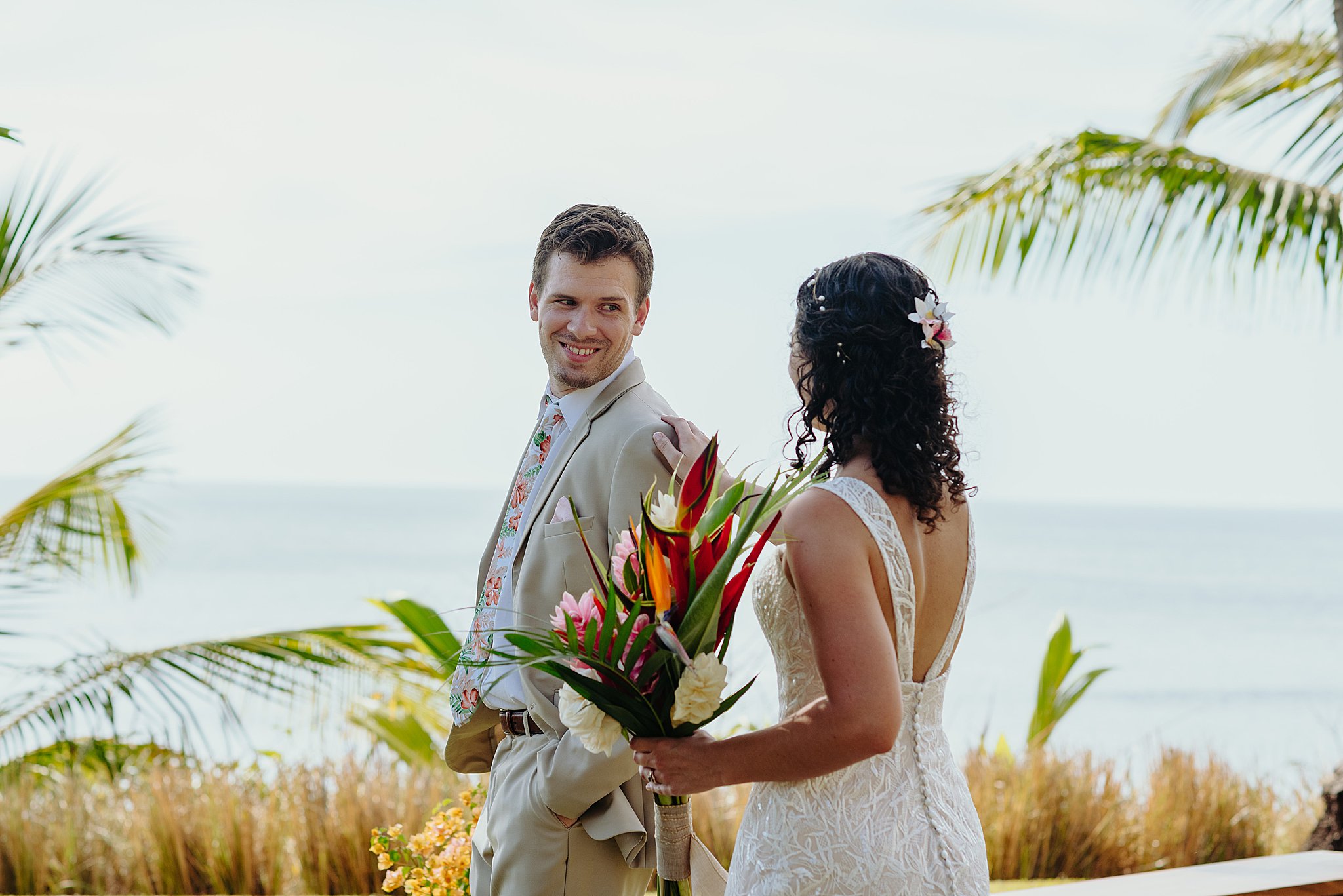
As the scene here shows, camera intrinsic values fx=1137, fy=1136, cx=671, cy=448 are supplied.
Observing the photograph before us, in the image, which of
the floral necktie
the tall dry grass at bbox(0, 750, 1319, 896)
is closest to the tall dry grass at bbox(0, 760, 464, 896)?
the tall dry grass at bbox(0, 750, 1319, 896)

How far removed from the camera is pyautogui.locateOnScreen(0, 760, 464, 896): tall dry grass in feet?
16.4

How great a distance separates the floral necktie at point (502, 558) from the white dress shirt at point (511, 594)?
18 millimetres

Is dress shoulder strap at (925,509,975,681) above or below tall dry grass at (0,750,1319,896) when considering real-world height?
above

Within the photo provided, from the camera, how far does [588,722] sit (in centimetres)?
181

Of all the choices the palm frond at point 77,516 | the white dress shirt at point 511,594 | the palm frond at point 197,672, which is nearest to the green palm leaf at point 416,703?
the palm frond at point 197,672

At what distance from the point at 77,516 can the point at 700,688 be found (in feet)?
16.5

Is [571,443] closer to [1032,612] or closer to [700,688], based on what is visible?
[700,688]

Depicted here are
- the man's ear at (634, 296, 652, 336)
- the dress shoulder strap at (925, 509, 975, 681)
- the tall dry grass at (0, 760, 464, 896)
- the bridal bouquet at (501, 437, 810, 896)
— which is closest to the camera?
the bridal bouquet at (501, 437, 810, 896)

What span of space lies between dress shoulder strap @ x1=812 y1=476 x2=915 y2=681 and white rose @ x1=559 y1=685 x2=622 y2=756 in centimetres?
49

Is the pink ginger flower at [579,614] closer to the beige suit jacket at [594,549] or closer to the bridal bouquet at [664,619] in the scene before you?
the bridal bouquet at [664,619]

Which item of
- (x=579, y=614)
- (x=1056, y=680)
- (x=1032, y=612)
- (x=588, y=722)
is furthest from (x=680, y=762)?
(x=1032, y=612)

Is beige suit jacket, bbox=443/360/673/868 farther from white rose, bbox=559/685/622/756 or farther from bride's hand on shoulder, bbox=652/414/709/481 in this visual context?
white rose, bbox=559/685/622/756

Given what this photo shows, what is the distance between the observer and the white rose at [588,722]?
71.2 inches

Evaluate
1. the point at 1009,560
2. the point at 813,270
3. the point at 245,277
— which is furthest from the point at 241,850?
the point at 245,277
